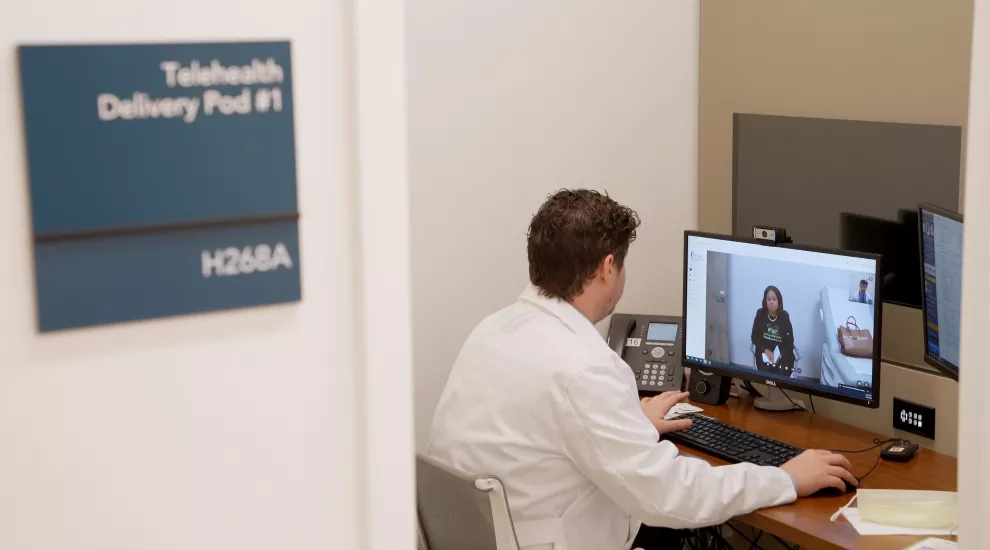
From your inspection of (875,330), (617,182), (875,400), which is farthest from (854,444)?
(617,182)

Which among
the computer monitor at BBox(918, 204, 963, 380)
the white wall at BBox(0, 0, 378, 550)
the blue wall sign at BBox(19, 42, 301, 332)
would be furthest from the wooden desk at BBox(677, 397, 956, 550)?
the blue wall sign at BBox(19, 42, 301, 332)

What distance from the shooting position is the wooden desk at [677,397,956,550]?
7.19ft

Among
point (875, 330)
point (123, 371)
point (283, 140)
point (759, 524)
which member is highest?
point (283, 140)

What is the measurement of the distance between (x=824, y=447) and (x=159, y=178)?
2.06 meters

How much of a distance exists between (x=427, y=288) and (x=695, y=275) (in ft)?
2.41

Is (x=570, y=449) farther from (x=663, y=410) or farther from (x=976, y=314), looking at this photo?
(x=976, y=314)

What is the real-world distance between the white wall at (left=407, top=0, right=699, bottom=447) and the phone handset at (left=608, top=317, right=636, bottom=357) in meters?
0.17

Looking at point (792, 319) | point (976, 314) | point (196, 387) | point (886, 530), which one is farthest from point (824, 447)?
point (196, 387)

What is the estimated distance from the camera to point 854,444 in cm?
270

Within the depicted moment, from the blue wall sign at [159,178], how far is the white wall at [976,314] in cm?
90

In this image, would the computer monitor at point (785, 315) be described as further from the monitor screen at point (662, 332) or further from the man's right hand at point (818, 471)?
the man's right hand at point (818, 471)

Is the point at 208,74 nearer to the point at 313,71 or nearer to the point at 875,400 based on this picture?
the point at 313,71

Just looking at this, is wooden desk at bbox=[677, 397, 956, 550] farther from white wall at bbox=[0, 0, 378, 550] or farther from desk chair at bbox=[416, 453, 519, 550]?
white wall at bbox=[0, 0, 378, 550]

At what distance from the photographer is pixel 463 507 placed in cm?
221
